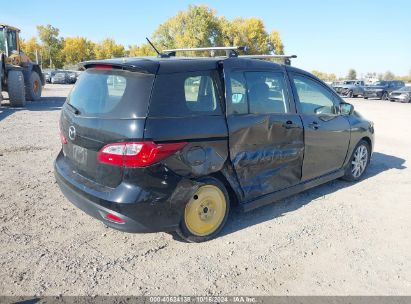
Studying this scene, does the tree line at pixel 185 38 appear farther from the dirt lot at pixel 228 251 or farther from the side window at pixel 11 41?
the dirt lot at pixel 228 251

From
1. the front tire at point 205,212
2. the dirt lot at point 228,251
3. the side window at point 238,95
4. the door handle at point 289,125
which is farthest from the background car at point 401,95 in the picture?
the front tire at point 205,212

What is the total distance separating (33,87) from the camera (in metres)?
16.3

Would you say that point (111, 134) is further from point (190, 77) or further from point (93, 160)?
point (190, 77)

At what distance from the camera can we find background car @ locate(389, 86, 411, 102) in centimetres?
2681

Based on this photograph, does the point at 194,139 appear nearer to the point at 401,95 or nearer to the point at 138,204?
the point at 138,204

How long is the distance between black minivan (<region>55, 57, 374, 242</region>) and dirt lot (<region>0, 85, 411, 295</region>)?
11.9 inches

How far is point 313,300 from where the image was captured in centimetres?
269

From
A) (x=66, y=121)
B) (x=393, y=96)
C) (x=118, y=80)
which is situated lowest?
(x=393, y=96)

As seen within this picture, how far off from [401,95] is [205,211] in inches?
1119

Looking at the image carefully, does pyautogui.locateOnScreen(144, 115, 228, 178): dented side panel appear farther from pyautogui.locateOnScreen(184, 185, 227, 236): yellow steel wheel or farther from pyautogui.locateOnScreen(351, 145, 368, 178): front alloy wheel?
pyautogui.locateOnScreen(351, 145, 368, 178): front alloy wheel

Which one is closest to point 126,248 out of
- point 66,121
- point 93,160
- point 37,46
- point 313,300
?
point 93,160

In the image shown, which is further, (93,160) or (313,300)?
(93,160)

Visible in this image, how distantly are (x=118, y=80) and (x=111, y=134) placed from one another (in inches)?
21.8

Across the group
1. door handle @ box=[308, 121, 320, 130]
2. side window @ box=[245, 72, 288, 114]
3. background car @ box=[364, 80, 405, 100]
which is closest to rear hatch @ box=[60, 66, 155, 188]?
side window @ box=[245, 72, 288, 114]
